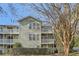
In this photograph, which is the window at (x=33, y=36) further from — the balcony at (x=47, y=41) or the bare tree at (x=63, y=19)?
the bare tree at (x=63, y=19)

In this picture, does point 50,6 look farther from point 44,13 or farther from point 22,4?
point 22,4

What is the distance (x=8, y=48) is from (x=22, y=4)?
0.38 metres

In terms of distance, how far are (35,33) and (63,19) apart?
0.86 feet

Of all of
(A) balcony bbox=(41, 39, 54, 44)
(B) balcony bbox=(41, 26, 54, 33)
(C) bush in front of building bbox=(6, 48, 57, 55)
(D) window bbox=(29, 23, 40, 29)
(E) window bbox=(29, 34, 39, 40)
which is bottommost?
(C) bush in front of building bbox=(6, 48, 57, 55)

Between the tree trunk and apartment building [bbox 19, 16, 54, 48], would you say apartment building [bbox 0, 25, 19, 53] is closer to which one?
apartment building [bbox 19, 16, 54, 48]

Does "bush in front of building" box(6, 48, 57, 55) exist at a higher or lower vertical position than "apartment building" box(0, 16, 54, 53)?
lower

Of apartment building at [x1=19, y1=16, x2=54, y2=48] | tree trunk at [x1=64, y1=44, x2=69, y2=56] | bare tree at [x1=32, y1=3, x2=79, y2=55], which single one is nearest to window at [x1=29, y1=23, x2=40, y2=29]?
apartment building at [x1=19, y1=16, x2=54, y2=48]

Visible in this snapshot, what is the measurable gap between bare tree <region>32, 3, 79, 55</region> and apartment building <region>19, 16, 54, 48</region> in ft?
0.20

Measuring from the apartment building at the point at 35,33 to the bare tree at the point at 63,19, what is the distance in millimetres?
61

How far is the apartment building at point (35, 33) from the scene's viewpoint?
130cm

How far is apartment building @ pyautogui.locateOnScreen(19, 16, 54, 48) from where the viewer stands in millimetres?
1304

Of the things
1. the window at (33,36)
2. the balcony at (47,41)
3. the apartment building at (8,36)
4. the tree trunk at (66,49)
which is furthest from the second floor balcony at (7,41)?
the tree trunk at (66,49)

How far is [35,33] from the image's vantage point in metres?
1.31

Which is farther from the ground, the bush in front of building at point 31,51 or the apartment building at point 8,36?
the apartment building at point 8,36
